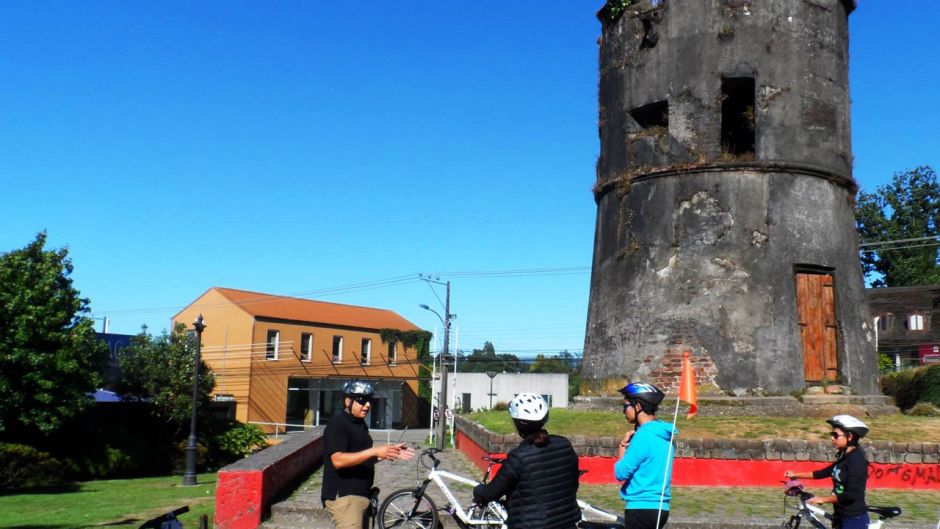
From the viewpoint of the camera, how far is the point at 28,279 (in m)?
29.3

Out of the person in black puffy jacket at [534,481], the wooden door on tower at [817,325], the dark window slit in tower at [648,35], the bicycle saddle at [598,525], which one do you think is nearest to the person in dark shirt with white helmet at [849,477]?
the bicycle saddle at [598,525]

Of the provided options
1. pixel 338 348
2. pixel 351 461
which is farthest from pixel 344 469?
pixel 338 348

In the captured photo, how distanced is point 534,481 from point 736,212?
12.9 metres

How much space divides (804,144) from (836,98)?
60.8 inches

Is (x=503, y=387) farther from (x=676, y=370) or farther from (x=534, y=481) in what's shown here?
(x=534, y=481)

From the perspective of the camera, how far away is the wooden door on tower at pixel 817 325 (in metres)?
16.2

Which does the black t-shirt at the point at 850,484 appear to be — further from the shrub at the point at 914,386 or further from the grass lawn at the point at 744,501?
the shrub at the point at 914,386

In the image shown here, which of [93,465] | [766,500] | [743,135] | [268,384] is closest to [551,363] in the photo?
[268,384]

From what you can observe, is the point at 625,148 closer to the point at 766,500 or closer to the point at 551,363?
the point at 766,500

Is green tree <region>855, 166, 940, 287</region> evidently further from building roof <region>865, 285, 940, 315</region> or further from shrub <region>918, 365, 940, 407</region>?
shrub <region>918, 365, 940, 407</region>

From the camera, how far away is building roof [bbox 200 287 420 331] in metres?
50.2

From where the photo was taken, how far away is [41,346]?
2894 cm

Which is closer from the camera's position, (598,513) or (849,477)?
(849,477)

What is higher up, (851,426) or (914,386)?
(914,386)
